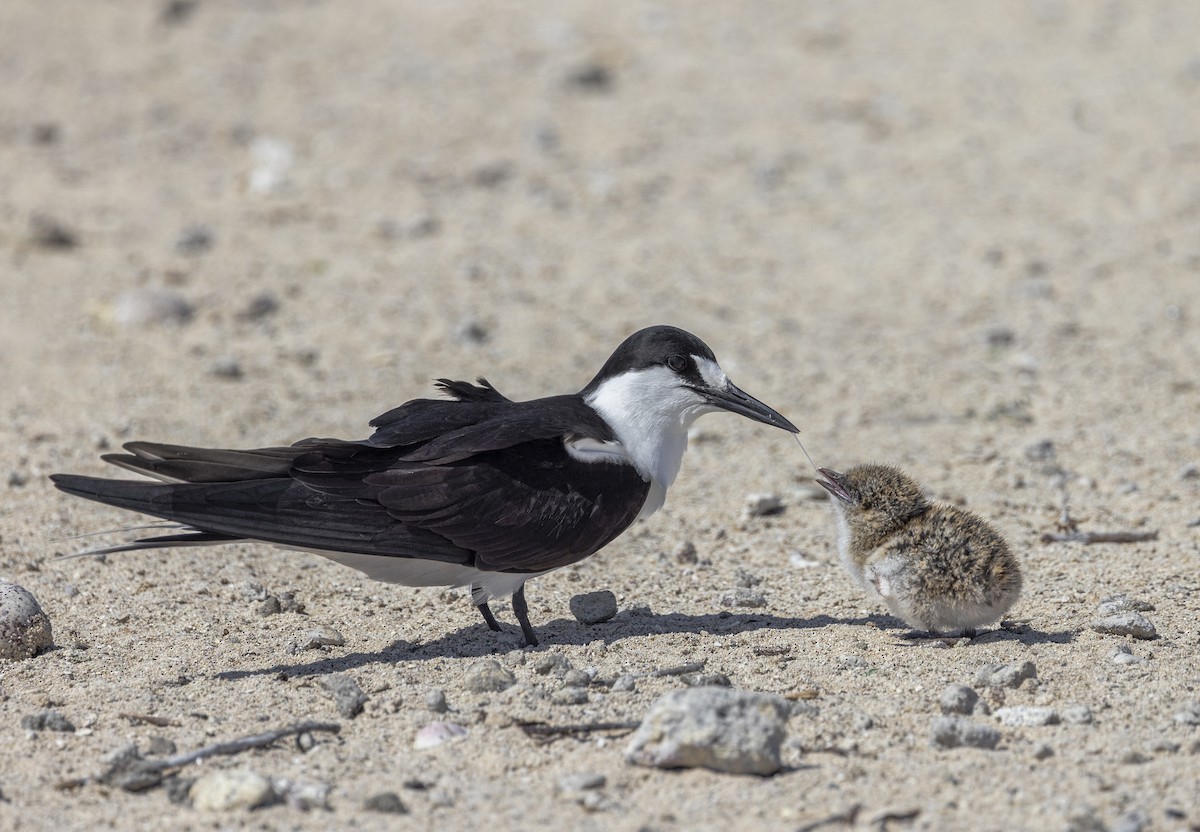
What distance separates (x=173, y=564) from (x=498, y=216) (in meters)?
5.11

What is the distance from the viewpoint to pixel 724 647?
16.1 ft

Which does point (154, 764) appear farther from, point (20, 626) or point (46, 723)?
point (20, 626)

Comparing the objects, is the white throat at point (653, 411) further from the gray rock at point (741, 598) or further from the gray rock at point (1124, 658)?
the gray rock at point (1124, 658)

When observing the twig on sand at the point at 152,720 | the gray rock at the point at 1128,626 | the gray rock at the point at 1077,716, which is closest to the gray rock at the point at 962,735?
the gray rock at the point at 1077,716

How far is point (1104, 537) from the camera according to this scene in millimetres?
5992

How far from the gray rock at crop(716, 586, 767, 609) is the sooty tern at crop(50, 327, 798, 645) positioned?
1.82 feet

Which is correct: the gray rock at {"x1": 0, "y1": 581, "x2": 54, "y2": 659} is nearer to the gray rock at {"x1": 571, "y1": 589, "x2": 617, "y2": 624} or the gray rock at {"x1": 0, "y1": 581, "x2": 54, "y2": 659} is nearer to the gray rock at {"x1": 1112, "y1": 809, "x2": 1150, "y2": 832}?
the gray rock at {"x1": 571, "y1": 589, "x2": 617, "y2": 624}

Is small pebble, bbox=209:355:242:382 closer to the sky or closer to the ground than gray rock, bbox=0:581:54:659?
closer to the sky

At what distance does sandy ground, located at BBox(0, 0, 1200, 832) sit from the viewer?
4.10 m

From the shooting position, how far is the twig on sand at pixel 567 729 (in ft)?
13.7

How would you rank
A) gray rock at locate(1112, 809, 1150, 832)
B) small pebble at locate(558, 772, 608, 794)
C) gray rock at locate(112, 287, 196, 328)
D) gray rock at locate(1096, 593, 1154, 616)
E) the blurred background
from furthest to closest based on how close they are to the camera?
gray rock at locate(112, 287, 196, 328) < the blurred background < gray rock at locate(1096, 593, 1154, 616) < small pebble at locate(558, 772, 608, 794) < gray rock at locate(1112, 809, 1150, 832)

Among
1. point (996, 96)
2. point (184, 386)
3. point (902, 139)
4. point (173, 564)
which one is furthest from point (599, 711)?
point (996, 96)

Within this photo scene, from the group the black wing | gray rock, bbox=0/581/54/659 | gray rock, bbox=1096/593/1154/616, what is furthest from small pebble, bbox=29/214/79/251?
gray rock, bbox=1096/593/1154/616

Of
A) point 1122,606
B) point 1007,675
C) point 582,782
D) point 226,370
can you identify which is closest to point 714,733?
point 582,782
